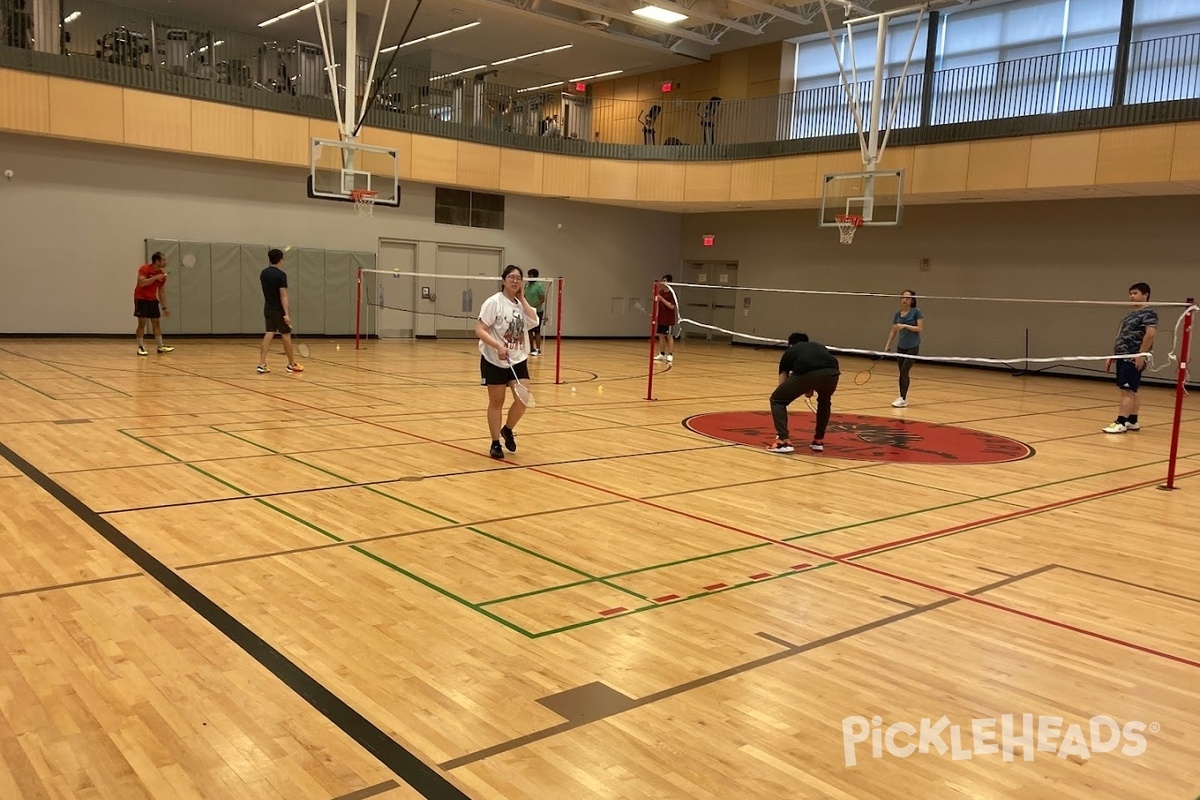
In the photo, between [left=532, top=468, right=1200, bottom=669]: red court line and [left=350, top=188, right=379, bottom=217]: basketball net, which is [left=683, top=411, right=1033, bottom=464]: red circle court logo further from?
[left=350, top=188, right=379, bottom=217]: basketball net

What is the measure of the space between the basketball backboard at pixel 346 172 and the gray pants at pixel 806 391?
12.5 metres

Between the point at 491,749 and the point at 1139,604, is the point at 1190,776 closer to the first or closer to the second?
A: the point at 1139,604

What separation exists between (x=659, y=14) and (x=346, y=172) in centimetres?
974

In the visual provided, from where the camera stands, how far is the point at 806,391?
32.7 feet

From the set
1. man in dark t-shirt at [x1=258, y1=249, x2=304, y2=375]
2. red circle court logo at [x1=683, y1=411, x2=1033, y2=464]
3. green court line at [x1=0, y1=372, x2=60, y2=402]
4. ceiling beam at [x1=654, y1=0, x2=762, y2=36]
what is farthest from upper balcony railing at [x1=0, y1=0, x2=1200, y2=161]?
red circle court logo at [x1=683, y1=411, x2=1033, y2=464]

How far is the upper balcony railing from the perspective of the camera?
19594mm

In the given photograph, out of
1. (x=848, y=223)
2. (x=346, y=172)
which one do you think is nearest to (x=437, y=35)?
(x=346, y=172)

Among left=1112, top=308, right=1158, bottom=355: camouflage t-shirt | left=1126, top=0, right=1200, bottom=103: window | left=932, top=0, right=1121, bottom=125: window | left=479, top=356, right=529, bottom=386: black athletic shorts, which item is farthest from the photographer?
left=932, top=0, right=1121, bottom=125: window

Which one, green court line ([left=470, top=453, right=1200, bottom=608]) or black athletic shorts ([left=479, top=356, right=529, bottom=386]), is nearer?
green court line ([left=470, top=453, right=1200, bottom=608])

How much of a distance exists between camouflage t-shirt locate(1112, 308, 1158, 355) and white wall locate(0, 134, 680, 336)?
754 inches

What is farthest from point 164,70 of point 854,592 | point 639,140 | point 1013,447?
point 854,592

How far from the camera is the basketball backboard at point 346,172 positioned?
19.2 metres

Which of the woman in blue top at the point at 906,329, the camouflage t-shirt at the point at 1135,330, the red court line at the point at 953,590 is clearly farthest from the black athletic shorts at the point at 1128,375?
the red court line at the point at 953,590

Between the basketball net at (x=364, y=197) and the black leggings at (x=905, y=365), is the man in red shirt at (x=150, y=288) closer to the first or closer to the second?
the basketball net at (x=364, y=197)
